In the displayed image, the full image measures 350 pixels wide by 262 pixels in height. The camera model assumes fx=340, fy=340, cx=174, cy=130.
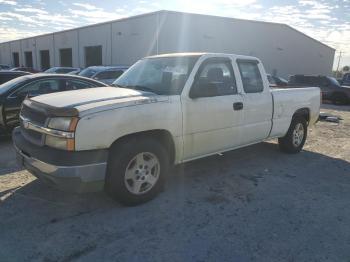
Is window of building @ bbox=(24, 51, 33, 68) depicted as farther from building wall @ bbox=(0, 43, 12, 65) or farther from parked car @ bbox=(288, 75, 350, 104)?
parked car @ bbox=(288, 75, 350, 104)

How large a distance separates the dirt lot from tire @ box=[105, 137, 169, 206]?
0.59ft

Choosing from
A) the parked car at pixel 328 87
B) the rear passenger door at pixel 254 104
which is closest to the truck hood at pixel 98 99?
the rear passenger door at pixel 254 104

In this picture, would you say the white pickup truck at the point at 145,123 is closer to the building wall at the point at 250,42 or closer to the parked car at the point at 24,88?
the parked car at the point at 24,88

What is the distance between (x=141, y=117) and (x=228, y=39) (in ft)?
90.6

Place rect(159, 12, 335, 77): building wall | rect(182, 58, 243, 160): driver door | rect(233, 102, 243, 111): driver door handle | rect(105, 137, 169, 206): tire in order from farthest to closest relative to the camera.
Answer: rect(159, 12, 335, 77): building wall
rect(233, 102, 243, 111): driver door handle
rect(182, 58, 243, 160): driver door
rect(105, 137, 169, 206): tire

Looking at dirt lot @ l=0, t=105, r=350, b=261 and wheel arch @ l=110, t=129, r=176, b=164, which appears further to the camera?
wheel arch @ l=110, t=129, r=176, b=164

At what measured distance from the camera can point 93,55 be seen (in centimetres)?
3428

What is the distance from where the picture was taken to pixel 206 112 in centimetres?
463

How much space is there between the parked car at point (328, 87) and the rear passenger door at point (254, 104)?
1328cm

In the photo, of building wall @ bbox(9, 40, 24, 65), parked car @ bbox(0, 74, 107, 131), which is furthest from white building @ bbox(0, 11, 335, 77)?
parked car @ bbox(0, 74, 107, 131)

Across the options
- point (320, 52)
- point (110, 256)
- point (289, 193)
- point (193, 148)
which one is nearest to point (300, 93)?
point (289, 193)

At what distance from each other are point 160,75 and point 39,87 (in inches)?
149

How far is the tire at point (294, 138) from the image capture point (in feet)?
21.9

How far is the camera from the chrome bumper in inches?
137
